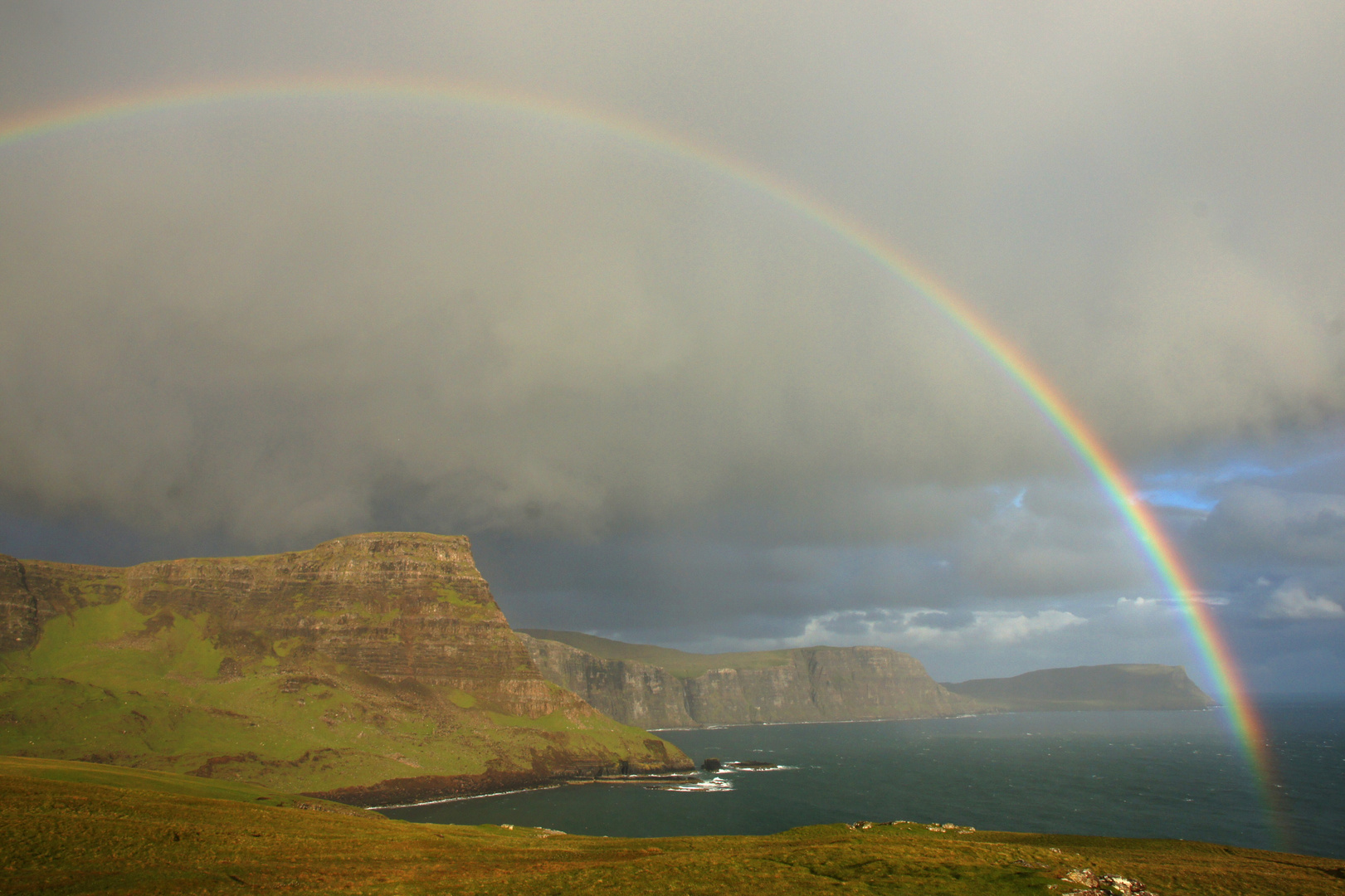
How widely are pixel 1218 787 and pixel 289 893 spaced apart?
22170 cm

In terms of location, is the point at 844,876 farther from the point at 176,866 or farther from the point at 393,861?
the point at 176,866

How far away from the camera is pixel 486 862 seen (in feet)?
159

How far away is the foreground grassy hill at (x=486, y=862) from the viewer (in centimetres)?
3572

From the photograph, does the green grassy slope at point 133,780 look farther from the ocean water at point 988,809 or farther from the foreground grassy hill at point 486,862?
the ocean water at point 988,809

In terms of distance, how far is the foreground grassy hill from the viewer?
35.7m

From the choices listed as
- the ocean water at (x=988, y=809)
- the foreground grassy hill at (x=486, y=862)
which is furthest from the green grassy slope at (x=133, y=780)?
the ocean water at (x=988, y=809)

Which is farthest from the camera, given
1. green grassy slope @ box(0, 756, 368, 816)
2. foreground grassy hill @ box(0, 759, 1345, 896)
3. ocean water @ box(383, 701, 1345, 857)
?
ocean water @ box(383, 701, 1345, 857)

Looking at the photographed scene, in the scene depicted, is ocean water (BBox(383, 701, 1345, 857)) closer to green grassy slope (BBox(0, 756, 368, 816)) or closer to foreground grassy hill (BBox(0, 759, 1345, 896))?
green grassy slope (BBox(0, 756, 368, 816))

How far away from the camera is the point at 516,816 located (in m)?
155

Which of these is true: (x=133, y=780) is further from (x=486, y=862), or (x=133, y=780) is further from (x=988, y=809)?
(x=988, y=809)

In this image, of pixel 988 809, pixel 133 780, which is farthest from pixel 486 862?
pixel 988 809

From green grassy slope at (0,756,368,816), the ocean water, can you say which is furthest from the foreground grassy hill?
the ocean water

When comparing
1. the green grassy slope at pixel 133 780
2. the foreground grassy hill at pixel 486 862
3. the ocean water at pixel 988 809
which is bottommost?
the ocean water at pixel 988 809

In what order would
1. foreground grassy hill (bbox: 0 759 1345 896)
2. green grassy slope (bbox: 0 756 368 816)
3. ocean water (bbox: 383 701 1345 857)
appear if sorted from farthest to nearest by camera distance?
ocean water (bbox: 383 701 1345 857), green grassy slope (bbox: 0 756 368 816), foreground grassy hill (bbox: 0 759 1345 896)
